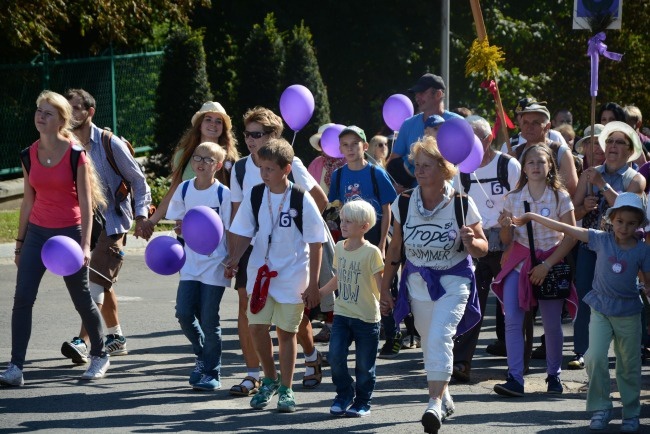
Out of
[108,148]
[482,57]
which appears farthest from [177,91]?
[482,57]

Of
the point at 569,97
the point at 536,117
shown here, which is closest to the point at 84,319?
the point at 536,117

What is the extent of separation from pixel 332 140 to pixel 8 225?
7950 millimetres

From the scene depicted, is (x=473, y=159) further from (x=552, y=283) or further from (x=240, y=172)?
(x=240, y=172)

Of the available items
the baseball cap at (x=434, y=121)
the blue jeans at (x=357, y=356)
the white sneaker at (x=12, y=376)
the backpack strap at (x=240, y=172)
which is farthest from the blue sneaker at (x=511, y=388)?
the white sneaker at (x=12, y=376)

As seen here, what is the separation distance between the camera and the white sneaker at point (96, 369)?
335 inches

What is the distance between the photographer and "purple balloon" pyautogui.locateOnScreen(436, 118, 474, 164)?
7.44 metres

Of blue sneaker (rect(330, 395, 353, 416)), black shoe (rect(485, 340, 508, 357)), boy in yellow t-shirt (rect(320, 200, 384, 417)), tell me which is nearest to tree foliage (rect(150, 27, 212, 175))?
black shoe (rect(485, 340, 508, 357))

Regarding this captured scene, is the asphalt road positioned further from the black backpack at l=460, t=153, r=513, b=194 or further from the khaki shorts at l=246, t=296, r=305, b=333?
the black backpack at l=460, t=153, r=513, b=194

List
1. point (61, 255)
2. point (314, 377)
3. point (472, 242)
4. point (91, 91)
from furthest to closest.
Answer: point (91, 91) < point (314, 377) < point (61, 255) < point (472, 242)

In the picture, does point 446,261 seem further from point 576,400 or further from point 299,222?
point 576,400

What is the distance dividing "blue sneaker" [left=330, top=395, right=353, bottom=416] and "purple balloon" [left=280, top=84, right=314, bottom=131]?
2.80 meters

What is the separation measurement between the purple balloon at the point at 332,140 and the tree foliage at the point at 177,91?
9.53 m

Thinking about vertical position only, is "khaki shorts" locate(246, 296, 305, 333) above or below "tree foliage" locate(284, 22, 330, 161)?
below

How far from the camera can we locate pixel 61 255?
7.84 m
